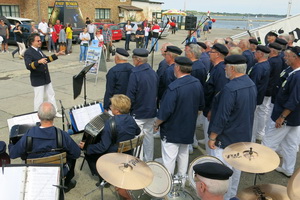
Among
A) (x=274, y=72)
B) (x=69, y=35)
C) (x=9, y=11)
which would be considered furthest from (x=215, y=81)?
(x=9, y=11)

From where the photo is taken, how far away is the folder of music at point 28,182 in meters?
2.80

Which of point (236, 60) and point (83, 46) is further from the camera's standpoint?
point (83, 46)

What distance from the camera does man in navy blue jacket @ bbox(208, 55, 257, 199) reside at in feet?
12.0

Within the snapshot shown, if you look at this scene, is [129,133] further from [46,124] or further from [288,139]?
[288,139]

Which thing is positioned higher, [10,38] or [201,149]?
[10,38]

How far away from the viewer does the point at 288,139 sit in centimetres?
484

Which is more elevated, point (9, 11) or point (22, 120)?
point (9, 11)

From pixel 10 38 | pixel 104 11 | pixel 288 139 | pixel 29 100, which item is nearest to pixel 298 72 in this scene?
pixel 288 139

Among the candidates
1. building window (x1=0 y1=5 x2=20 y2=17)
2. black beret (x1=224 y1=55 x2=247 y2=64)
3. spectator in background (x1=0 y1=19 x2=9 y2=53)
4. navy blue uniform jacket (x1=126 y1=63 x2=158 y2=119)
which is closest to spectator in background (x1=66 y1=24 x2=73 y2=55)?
spectator in background (x1=0 y1=19 x2=9 y2=53)

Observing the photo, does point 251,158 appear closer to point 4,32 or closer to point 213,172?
point 213,172

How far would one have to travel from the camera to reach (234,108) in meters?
3.70

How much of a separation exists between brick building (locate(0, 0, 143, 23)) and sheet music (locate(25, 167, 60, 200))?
24.5 m

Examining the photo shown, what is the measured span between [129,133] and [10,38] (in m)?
16.6

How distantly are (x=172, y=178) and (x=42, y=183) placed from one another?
146cm
